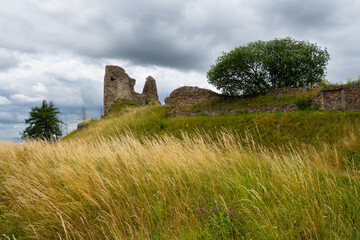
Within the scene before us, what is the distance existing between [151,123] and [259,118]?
7.30 meters

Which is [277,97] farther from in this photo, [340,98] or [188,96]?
[188,96]

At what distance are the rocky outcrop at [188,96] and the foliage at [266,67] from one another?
40.5 inches

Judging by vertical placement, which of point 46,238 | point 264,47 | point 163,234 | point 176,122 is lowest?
point 46,238

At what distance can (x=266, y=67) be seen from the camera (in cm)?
1620

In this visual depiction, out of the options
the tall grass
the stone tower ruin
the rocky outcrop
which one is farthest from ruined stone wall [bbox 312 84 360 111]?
the stone tower ruin

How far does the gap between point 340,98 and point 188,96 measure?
1056cm

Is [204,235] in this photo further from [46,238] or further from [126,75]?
[126,75]

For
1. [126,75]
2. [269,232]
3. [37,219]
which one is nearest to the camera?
[269,232]

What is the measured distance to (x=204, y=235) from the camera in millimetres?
1934

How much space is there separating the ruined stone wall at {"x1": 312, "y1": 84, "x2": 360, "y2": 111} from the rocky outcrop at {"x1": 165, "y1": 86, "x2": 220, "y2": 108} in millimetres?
7365

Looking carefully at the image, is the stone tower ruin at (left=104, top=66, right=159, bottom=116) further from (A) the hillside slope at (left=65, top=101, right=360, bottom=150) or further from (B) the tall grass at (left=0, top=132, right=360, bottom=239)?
(B) the tall grass at (left=0, top=132, right=360, bottom=239)

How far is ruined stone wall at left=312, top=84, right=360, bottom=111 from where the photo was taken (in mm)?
11414

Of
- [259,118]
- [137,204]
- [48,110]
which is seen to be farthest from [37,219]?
[48,110]

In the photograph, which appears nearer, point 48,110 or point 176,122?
point 176,122
